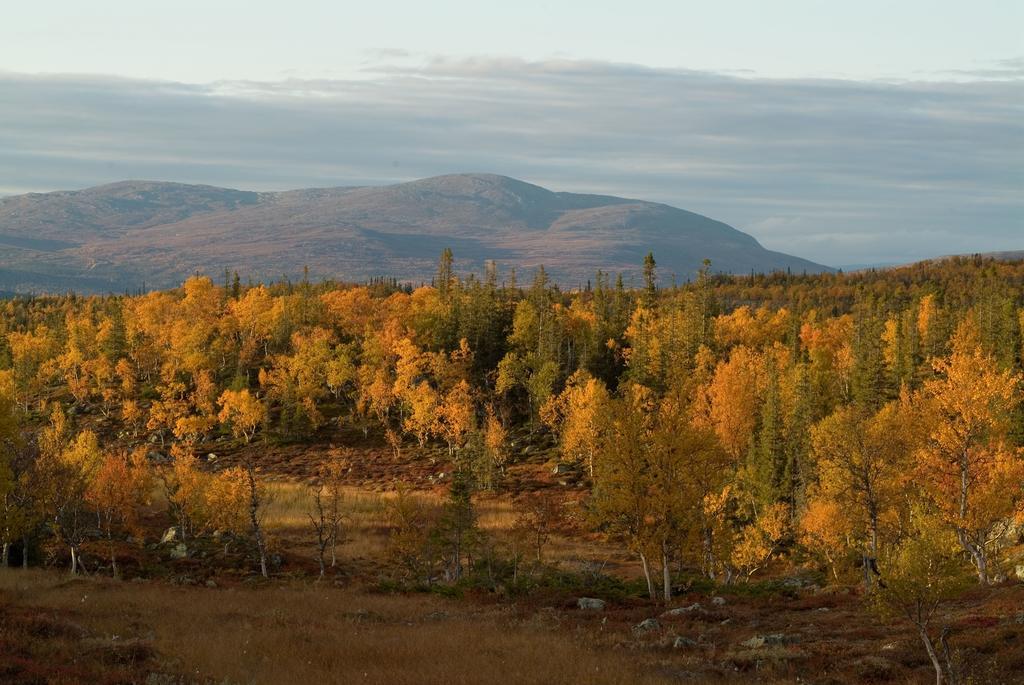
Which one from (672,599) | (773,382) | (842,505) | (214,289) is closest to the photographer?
(672,599)

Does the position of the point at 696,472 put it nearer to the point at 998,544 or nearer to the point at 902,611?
the point at 902,611

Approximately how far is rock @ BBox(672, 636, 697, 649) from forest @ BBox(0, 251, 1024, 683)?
8.04 metres

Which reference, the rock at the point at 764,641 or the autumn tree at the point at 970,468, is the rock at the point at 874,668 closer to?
the rock at the point at 764,641

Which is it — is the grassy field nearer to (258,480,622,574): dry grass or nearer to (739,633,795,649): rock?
(739,633,795,649): rock

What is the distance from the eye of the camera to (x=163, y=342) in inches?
6137

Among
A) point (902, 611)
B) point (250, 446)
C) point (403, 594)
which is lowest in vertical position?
point (250, 446)

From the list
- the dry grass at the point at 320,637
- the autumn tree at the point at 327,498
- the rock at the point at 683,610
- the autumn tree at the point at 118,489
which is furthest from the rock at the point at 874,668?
the autumn tree at the point at 118,489

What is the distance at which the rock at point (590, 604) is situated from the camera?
48281 millimetres

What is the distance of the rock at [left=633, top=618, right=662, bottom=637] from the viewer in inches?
1572

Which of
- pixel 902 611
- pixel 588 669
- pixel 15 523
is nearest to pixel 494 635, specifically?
pixel 588 669

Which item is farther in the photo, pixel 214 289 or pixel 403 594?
pixel 214 289

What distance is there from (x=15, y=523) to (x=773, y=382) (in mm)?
73819

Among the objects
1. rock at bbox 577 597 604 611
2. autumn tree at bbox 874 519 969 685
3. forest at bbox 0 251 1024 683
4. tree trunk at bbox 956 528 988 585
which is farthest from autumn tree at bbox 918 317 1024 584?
autumn tree at bbox 874 519 969 685

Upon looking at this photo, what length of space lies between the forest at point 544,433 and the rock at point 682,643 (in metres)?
8.04
